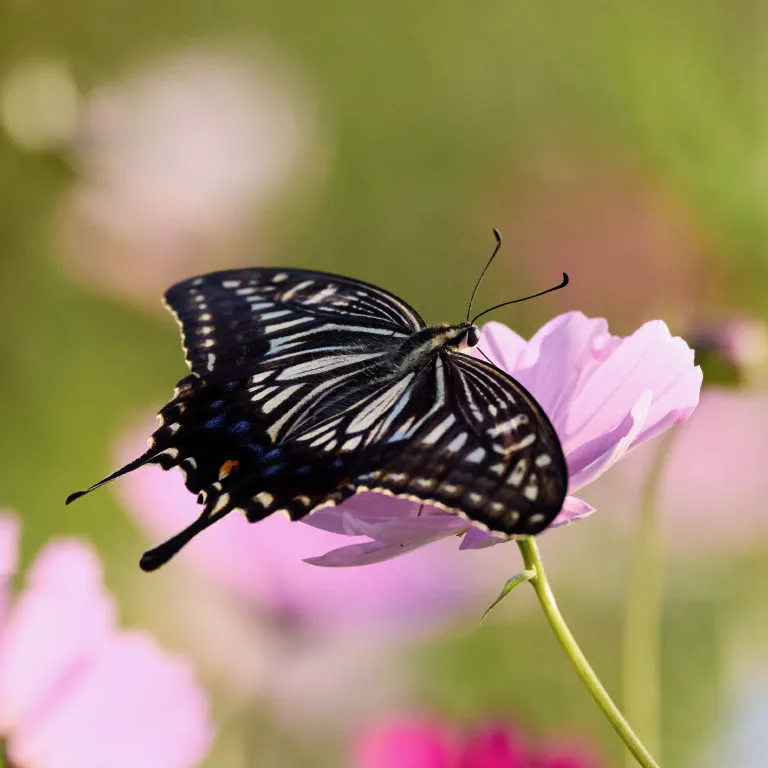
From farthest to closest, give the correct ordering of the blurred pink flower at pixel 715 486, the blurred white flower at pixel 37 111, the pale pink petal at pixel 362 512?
the blurred pink flower at pixel 715 486, the blurred white flower at pixel 37 111, the pale pink petal at pixel 362 512

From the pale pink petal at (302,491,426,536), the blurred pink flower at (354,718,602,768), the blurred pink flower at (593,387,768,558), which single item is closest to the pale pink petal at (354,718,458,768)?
the blurred pink flower at (354,718,602,768)

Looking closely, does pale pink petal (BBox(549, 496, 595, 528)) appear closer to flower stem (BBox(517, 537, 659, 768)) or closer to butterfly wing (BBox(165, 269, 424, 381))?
flower stem (BBox(517, 537, 659, 768))

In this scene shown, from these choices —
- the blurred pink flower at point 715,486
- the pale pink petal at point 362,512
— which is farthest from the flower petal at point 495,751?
the blurred pink flower at point 715,486

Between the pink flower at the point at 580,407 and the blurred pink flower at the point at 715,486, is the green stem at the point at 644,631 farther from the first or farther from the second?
the blurred pink flower at the point at 715,486

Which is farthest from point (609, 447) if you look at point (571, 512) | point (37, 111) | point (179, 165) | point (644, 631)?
point (179, 165)

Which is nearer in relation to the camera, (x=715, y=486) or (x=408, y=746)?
(x=408, y=746)

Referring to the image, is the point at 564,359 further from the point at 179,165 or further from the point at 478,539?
the point at 179,165
